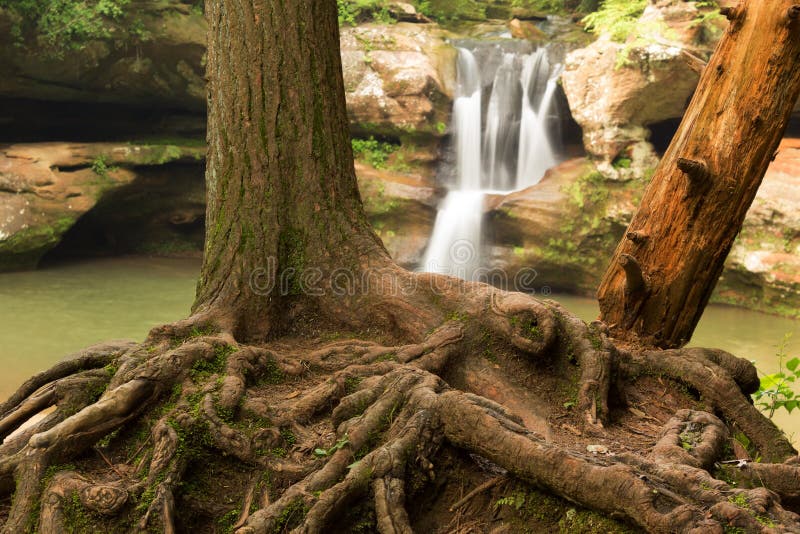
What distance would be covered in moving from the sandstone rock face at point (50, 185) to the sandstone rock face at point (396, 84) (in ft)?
14.6

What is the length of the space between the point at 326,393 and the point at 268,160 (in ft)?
5.05

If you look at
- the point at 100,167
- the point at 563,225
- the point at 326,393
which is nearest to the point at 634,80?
the point at 563,225

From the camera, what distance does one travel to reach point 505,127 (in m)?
15.5

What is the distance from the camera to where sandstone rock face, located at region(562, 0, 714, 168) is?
12.9 metres

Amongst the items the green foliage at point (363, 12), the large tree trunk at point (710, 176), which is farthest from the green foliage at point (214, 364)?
the green foliage at point (363, 12)

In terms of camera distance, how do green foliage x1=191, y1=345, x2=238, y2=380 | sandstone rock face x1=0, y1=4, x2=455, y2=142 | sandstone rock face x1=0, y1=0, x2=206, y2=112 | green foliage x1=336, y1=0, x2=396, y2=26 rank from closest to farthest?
green foliage x1=191, y1=345, x2=238, y2=380 < sandstone rock face x1=0, y1=0, x2=206, y2=112 < sandstone rock face x1=0, y1=4, x2=455, y2=142 < green foliage x1=336, y1=0, x2=396, y2=26

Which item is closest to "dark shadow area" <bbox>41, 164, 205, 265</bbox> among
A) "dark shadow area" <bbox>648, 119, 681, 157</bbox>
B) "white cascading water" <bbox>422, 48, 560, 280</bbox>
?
"white cascading water" <bbox>422, 48, 560, 280</bbox>

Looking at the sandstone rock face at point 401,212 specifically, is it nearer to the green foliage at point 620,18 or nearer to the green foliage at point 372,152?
the green foliage at point 372,152

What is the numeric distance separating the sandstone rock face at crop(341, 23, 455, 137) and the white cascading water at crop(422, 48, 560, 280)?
15.6 inches

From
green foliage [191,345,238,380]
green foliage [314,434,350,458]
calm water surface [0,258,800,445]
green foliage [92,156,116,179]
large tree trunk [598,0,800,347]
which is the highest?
large tree trunk [598,0,800,347]

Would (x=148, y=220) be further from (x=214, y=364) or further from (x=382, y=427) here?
(x=382, y=427)

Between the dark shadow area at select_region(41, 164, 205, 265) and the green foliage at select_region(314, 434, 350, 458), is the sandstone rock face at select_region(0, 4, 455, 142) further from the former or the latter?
the green foliage at select_region(314, 434, 350, 458)

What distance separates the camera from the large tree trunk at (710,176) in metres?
4.20

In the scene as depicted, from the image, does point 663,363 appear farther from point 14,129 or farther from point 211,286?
point 14,129
